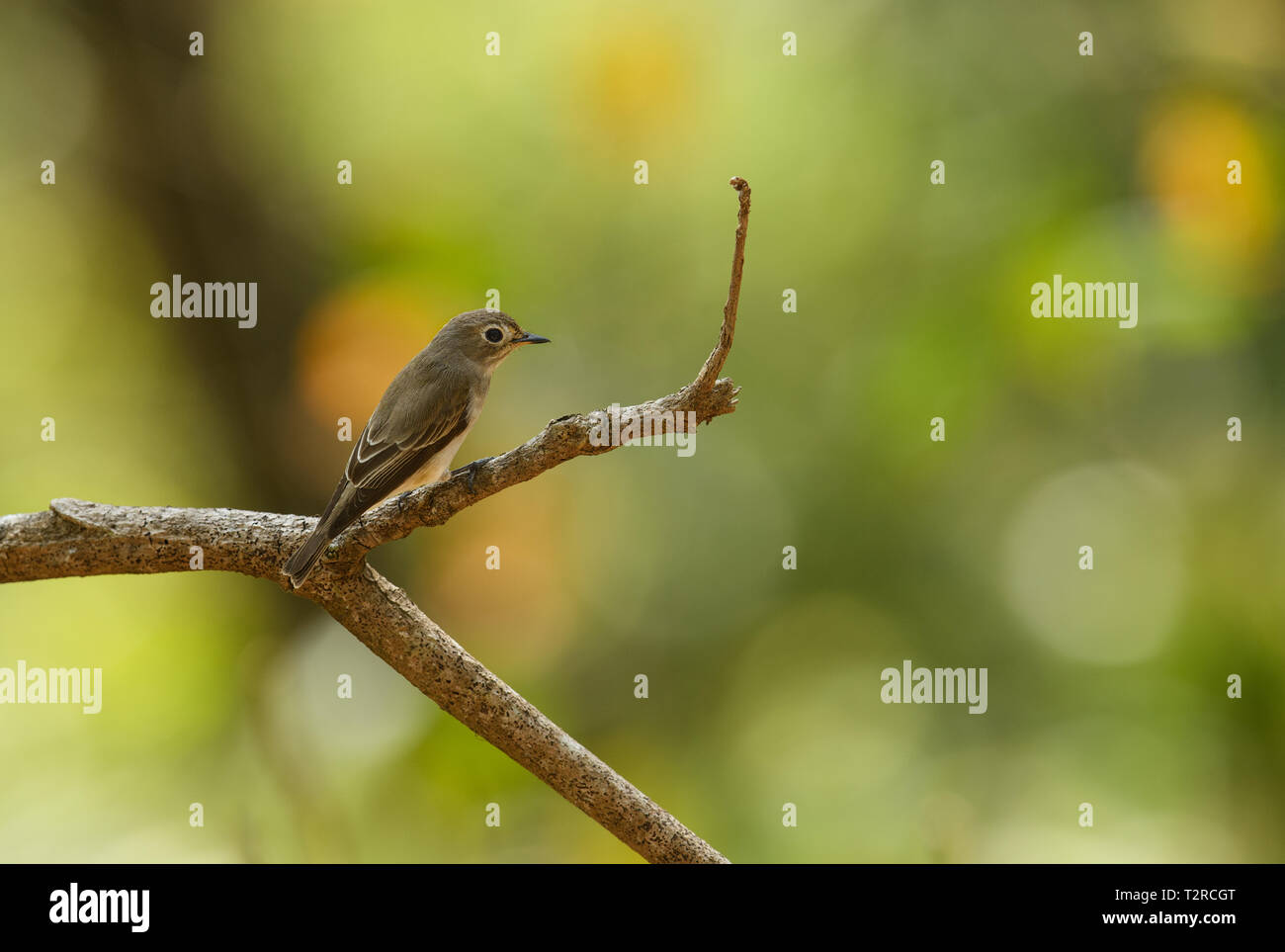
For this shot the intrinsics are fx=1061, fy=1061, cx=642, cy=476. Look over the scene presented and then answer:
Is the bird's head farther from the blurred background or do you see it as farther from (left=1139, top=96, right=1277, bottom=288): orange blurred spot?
(left=1139, top=96, right=1277, bottom=288): orange blurred spot

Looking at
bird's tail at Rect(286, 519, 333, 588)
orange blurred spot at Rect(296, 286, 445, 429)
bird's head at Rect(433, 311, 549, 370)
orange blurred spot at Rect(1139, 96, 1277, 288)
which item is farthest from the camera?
orange blurred spot at Rect(1139, 96, 1277, 288)

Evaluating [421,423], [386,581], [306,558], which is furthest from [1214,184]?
[306,558]

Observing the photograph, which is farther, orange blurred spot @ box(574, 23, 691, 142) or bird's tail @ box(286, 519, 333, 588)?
orange blurred spot @ box(574, 23, 691, 142)

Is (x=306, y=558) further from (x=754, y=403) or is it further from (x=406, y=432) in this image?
(x=754, y=403)

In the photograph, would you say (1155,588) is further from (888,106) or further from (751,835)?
(888,106)

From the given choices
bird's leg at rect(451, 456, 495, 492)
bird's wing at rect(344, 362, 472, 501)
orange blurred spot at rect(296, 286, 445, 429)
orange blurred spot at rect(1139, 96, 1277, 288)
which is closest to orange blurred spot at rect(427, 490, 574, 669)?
orange blurred spot at rect(296, 286, 445, 429)

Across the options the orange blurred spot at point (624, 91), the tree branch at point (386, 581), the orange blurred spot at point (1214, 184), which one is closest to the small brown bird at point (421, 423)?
the tree branch at point (386, 581)
